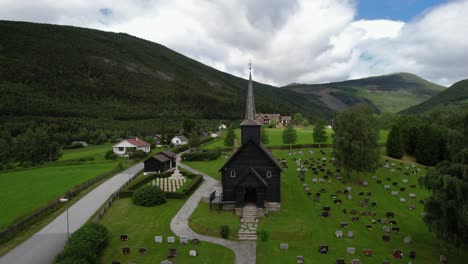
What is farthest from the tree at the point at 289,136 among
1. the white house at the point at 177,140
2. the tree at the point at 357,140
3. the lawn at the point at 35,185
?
the lawn at the point at 35,185

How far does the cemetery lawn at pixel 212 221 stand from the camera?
26842 mm

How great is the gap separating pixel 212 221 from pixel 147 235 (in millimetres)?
6204

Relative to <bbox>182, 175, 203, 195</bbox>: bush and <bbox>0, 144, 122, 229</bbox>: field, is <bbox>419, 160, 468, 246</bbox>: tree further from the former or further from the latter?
<bbox>0, 144, 122, 229</bbox>: field

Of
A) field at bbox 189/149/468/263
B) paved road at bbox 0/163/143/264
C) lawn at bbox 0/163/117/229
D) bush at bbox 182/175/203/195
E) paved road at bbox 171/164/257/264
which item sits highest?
bush at bbox 182/175/203/195

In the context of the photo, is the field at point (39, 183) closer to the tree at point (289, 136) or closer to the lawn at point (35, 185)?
the lawn at point (35, 185)

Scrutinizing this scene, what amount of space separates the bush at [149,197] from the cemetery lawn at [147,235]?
0.69 metres

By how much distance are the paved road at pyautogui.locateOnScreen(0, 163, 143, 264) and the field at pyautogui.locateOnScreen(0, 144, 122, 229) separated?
12.4 ft

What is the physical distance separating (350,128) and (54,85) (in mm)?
171322

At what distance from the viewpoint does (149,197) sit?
35.3m

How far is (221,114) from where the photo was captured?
192 metres

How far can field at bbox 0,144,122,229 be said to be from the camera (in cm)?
3284

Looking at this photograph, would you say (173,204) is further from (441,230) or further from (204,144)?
(204,144)

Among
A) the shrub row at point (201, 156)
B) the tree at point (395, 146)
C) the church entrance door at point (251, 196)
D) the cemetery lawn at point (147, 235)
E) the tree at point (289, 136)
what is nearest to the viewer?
the cemetery lawn at point (147, 235)

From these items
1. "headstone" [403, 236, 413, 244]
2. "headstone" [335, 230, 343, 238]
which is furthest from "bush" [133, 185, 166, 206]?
"headstone" [403, 236, 413, 244]
